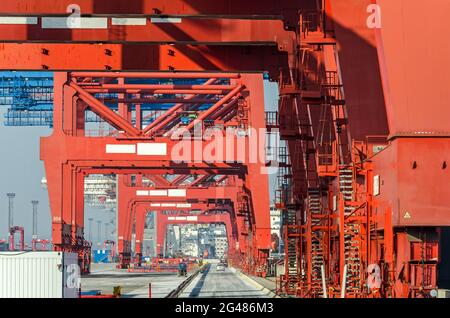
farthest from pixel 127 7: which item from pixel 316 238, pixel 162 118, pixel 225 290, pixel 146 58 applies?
pixel 162 118

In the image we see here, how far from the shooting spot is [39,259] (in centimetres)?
2377

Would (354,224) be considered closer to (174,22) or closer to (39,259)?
(39,259)

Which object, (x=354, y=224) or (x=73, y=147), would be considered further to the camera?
(x=73, y=147)

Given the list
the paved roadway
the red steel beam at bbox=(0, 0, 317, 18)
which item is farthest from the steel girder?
the red steel beam at bbox=(0, 0, 317, 18)

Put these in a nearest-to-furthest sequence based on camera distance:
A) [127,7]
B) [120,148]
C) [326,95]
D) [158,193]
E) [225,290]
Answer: [326,95] → [127,7] → [225,290] → [120,148] → [158,193]

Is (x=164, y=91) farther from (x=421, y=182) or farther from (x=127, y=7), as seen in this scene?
(x=421, y=182)

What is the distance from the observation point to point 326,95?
29.8 metres

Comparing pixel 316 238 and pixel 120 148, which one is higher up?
pixel 120 148

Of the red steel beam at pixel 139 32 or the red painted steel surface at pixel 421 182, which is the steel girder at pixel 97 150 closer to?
the red steel beam at pixel 139 32

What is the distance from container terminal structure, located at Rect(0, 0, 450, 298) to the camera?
68.2 feet

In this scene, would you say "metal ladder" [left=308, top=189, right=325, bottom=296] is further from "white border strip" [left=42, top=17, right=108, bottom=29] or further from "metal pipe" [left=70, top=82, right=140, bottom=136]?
"metal pipe" [left=70, top=82, right=140, bottom=136]

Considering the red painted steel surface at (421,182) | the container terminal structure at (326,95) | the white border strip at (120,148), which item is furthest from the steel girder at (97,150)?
the red painted steel surface at (421,182)
